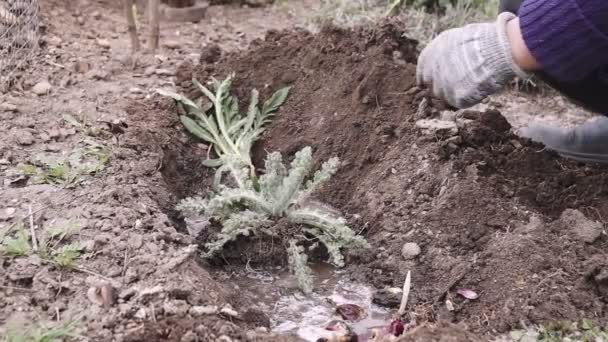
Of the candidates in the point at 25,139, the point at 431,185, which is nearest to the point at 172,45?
the point at 25,139

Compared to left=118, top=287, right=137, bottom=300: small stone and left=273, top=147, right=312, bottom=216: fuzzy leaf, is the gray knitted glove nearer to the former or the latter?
left=273, top=147, right=312, bottom=216: fuzzy leaf

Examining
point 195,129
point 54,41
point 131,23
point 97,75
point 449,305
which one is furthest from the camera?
A: point 54,41

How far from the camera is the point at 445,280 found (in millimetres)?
2523

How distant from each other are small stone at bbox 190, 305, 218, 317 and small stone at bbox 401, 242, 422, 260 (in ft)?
2.75

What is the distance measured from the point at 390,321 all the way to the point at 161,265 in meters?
0.77

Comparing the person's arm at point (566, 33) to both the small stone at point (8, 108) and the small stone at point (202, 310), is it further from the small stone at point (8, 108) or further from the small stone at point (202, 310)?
the small stone at point (8, 108)

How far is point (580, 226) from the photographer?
249 cm

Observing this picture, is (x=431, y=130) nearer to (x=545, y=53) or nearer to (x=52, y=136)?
(x=545, y=53)

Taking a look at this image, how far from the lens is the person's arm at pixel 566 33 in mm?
2260

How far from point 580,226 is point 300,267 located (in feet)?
3.12

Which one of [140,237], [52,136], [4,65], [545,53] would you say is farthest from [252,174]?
[4,65]

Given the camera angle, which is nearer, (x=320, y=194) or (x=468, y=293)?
(x=468, y=293)

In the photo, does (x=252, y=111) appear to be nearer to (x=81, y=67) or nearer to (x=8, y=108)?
(x=81, y=67)

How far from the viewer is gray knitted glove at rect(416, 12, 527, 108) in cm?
246
